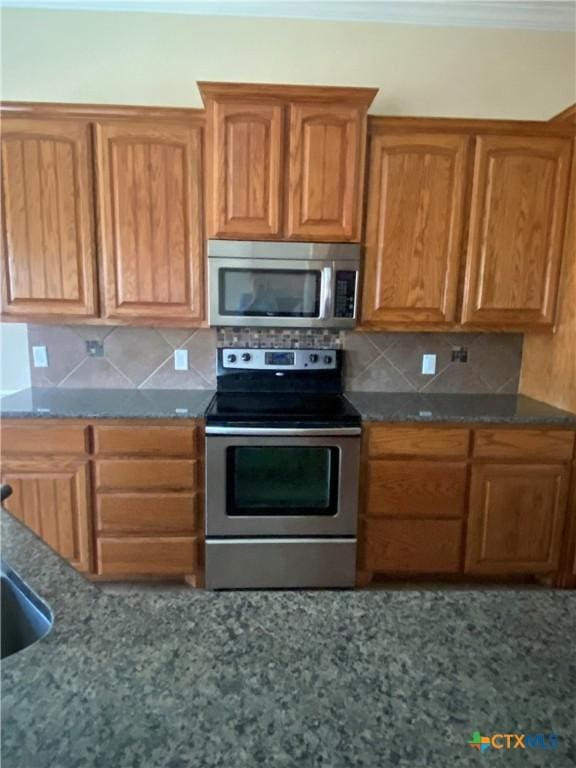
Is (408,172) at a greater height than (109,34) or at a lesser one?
lesser

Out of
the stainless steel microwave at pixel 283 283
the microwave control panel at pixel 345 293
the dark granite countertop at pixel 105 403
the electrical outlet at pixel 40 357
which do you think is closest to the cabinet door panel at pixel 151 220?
the stainless steel microwave at pixel 283 283

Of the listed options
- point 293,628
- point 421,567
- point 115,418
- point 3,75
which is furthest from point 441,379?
point 3,75

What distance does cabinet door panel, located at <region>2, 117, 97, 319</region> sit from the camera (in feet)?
7.34

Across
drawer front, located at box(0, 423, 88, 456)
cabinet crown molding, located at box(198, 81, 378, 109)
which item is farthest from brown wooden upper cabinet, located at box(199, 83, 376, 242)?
drawer front, located at box(0, 423, 88, 456)

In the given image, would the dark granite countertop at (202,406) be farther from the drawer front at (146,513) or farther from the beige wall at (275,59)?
the beige wall at (275,59)

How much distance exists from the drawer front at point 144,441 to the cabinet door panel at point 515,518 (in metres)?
1.41

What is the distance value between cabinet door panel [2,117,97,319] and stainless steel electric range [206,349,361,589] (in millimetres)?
979

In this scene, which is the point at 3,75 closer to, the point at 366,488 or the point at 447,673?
the point at 366,488

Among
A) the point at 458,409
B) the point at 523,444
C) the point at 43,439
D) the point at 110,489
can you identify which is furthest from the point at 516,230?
the point at 43,439

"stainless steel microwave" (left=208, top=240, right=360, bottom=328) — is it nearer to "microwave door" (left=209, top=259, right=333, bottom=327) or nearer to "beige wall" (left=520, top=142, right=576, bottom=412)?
"microwave door" (left=209, top=259, right=333, bottom=327)

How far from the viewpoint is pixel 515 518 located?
2324 mm

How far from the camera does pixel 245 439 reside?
7.12 ft

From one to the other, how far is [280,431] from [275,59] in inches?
78.1

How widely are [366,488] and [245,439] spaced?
64 centimetres
